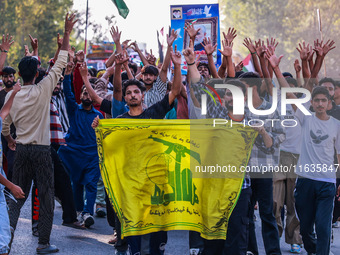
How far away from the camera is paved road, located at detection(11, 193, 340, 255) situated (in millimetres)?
8195

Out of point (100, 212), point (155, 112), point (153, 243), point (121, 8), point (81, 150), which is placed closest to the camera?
point (153, 243)

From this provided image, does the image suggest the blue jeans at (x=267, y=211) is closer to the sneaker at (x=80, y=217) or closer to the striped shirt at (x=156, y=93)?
the striped shirt at (x=156, y=93)

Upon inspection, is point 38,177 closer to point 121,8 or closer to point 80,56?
point 80,56

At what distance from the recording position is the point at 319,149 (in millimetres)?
7383

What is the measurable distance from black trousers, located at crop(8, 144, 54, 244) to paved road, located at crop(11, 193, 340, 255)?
0.42 metres

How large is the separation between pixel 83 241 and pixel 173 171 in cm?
244

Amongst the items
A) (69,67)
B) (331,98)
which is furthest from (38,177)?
(331,98)

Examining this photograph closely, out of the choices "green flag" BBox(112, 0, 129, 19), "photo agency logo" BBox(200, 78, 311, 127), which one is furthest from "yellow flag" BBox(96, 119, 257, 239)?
"green flag" BBox(112, 0, 129, 19)

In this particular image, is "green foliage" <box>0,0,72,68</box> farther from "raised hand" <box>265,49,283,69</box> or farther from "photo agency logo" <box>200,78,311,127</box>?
"photo agency logo" <box>200,78,311,127</box>

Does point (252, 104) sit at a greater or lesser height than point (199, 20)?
lesser

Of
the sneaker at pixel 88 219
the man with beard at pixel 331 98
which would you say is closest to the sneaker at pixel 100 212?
the sneaker at pixel 88 219

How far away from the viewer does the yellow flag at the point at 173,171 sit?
267 inches

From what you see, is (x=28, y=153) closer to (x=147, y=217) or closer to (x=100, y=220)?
(x=147, y=217)

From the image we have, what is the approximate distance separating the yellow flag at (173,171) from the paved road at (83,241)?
5.09ft
